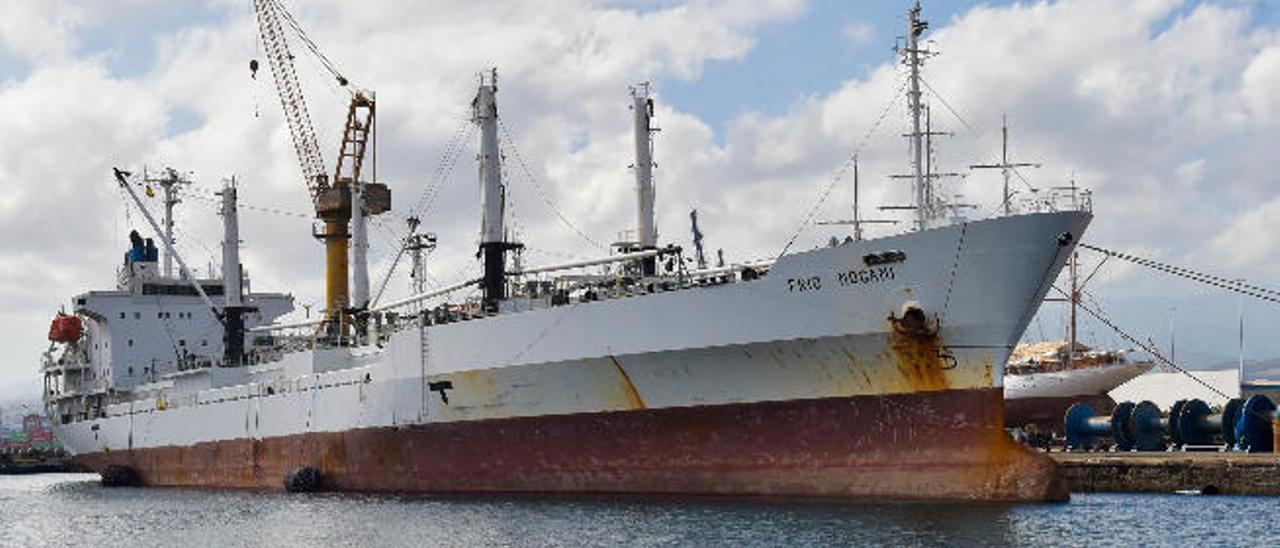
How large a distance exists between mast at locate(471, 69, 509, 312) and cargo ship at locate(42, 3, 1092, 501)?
2.1 inches

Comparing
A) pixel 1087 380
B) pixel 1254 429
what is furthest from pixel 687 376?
pixel 1087 380

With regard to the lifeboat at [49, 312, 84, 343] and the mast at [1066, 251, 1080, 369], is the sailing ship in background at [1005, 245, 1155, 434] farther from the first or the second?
the lifeboat at [49, 312, 84, 343]

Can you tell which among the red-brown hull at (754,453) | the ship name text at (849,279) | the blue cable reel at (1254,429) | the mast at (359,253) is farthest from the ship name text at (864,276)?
the mast at (359,253)

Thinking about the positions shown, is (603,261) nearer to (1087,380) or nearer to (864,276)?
(864,276)

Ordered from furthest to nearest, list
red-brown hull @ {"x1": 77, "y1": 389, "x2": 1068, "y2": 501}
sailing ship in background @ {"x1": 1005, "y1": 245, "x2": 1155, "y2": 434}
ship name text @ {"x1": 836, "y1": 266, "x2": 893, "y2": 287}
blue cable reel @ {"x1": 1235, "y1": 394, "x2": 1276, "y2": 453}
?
sailing ship in background @ {"x1": 1005, "y1": 245, "x2": 1155, "y2": 434}
blue cable reel @ {"x1": 1235, "y1": 394, "x2": 1276, "y2": 453}
ship name text @ {"x1": 836, "y1": 266, "x2": 893, "y2": 287}
red-brown hull @ {"x1": 77, "y1": 389, "x2": 1068, "y2": 501}

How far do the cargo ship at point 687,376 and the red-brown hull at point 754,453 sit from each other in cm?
5

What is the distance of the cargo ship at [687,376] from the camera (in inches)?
1142

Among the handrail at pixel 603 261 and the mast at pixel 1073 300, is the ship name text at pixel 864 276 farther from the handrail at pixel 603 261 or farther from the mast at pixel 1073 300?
the mast at pixel 1073 300

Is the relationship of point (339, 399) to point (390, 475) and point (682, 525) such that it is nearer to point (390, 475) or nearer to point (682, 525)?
point (390, 475)

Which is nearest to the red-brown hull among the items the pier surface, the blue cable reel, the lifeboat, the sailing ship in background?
the pier surface

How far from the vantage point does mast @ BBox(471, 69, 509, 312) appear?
3719 cm

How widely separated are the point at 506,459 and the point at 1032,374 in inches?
1568

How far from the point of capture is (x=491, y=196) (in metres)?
37.5

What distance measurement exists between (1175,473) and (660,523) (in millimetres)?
14570
